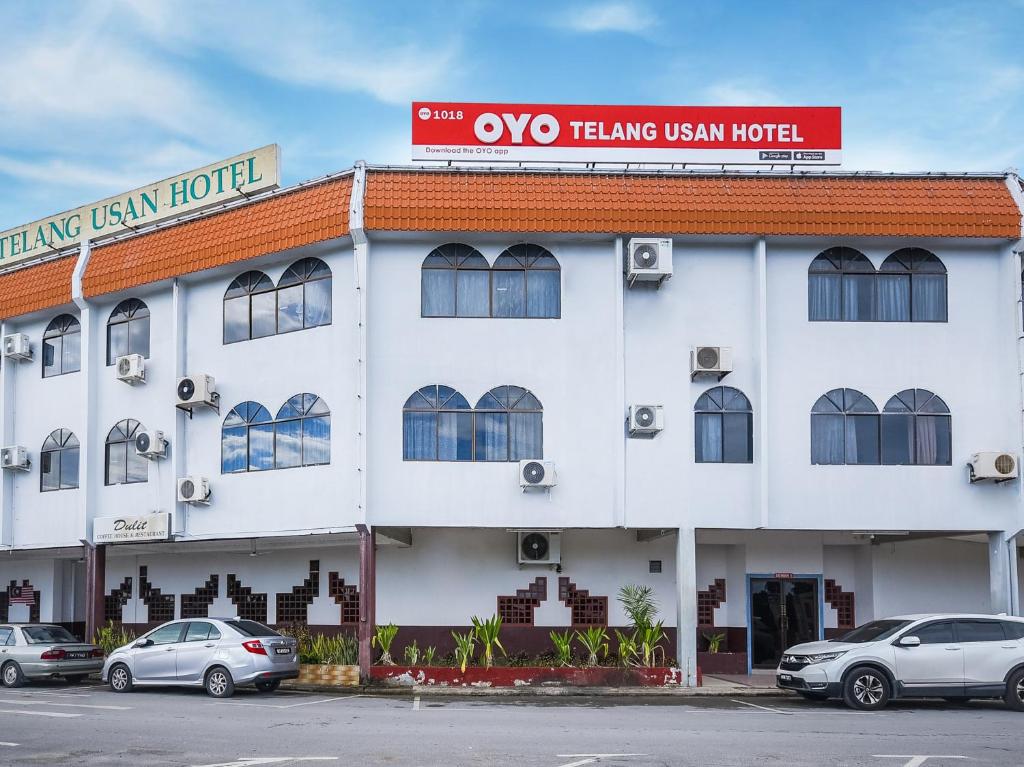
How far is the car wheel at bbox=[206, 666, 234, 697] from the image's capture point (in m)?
17.7

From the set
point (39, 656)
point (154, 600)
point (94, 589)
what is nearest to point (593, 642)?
point (39, 656)

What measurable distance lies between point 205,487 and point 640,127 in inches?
440

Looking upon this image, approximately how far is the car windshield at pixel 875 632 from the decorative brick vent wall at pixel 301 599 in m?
11.3

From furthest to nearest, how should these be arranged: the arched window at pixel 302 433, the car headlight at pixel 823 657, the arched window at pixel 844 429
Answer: the arched window at pixel 302 433 < the arched window at pixel 844 429 < the car headlight at pixel 823 657

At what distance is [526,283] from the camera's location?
20828mm

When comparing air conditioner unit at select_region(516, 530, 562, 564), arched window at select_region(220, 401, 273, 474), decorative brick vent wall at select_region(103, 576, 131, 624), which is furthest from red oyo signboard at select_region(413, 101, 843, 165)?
decorative brick vent wall at select_region(103, 576, 131, 624)

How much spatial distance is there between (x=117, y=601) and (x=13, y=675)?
5.90 m

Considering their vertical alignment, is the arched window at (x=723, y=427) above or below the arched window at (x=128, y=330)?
below

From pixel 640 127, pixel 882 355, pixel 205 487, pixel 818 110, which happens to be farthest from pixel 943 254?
pixel 205 487

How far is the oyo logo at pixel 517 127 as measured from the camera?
21547mm

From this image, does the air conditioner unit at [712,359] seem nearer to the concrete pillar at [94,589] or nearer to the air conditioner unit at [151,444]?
the air conditioner unit at [151,444]

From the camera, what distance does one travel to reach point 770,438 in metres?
20.2

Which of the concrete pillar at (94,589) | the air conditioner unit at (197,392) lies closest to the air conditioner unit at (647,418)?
the air conditioner unit at (197,392)

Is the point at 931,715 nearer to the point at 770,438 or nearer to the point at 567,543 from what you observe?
the point at 770,438
